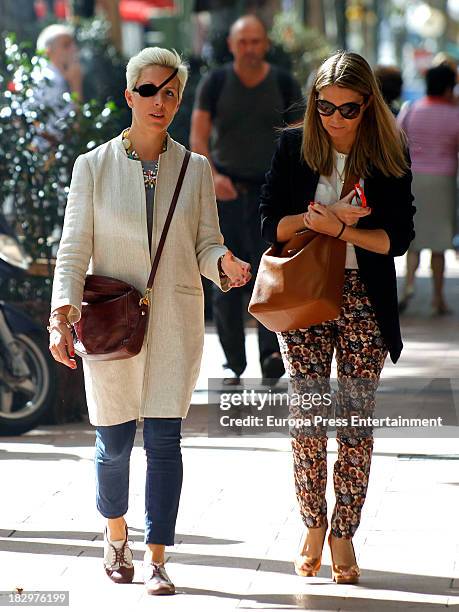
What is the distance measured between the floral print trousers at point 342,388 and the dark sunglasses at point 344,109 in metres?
0.53

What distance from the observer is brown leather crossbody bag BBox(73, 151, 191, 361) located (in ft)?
15.8

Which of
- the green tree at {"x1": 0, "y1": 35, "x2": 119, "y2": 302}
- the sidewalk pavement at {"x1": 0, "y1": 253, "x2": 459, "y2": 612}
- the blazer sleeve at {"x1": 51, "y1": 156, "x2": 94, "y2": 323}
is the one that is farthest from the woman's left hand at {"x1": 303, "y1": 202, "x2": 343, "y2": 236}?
the green tree at {"x1": 0, "y1": 35, "x2": 119, "y2": 302}

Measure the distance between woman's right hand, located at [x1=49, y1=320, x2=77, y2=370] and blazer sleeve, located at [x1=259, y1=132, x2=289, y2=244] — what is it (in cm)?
80

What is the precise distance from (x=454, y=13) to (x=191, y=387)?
6391 cm

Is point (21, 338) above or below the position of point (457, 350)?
above

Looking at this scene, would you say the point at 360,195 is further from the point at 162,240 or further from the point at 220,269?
the point at 162,240

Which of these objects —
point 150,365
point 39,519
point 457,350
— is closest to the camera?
point 150,365

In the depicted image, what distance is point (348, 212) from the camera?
4.84 metres

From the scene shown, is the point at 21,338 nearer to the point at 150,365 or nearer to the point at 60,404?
the point at 60,404

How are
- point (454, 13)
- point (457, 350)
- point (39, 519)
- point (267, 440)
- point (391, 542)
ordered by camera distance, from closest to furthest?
point (391, 542)
point (39, 519)
point (267, 440)
point (457, 350)
point (454, 13)

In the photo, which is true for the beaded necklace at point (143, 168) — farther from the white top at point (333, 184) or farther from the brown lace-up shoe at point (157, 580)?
the brown lace-up shoe at point (157, 580)

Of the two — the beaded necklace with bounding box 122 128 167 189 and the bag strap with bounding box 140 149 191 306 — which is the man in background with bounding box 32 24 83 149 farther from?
the bag strap with bounding box 140 149 191 306

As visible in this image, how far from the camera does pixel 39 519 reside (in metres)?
6.00

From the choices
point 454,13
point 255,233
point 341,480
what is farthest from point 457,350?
point 454,13
